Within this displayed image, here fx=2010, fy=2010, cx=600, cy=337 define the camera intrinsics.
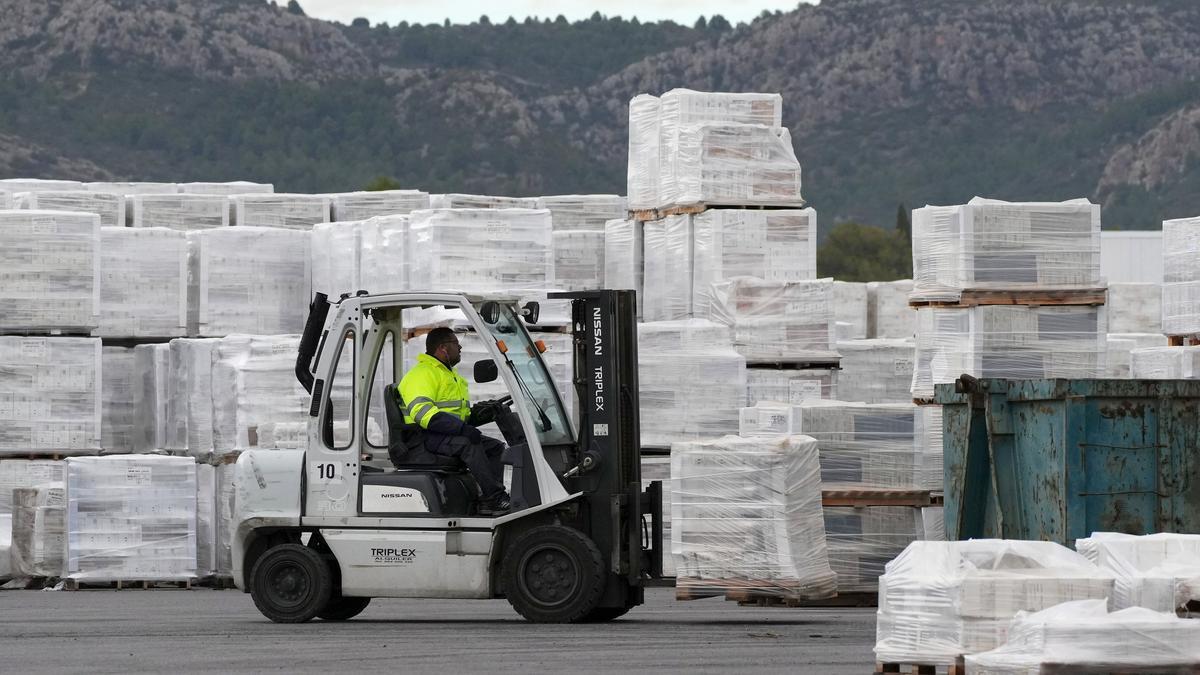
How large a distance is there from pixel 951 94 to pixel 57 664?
88889mm

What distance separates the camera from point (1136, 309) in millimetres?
19875

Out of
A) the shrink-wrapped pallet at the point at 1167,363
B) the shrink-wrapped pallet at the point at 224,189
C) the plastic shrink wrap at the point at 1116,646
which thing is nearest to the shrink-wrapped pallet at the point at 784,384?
the shrink-wrapped pallet at the point at 1167,363

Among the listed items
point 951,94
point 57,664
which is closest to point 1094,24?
point 951,94

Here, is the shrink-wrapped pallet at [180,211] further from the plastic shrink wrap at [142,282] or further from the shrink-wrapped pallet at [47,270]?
the shrink-wrapped pallet at [47,270]

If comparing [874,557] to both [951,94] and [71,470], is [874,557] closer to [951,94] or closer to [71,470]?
[71,470]

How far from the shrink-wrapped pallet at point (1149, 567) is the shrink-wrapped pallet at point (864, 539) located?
11.9 ft

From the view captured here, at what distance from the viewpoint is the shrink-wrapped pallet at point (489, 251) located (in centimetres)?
1255

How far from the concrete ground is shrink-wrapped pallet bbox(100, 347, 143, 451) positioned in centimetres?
317

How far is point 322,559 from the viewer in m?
9.84

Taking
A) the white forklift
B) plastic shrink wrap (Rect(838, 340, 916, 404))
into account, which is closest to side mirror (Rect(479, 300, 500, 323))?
the white forklift

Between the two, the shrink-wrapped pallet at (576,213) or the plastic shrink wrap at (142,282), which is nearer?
the plastic shrink wrap at (142,282)

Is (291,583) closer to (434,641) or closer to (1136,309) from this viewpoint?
(434,641)

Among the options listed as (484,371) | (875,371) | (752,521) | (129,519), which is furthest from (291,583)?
(875,371)

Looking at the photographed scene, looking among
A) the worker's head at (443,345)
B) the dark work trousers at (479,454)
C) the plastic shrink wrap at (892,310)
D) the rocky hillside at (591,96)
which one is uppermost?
the rocky hillside at (591,96)
